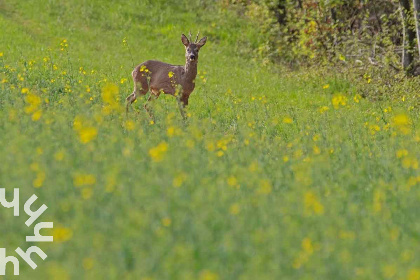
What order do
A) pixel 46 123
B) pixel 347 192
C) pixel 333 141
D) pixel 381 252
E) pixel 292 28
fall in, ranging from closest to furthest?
pixel 381 252
pixel 347 192
pixel 46 123
pixel 333 141
pixel 292 28

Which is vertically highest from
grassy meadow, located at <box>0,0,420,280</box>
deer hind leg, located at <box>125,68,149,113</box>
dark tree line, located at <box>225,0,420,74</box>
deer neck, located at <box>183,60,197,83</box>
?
dark tree line, located at <box>225,0,420,74</box>

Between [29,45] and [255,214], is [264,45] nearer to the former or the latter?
[29,45]

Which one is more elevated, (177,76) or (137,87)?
(177,76)

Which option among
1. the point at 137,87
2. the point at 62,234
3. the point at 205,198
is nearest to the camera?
the point at 62,234

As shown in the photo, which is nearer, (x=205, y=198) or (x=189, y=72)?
(x=205, y=198)

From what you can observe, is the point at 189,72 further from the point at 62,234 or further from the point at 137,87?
the point at 62,234

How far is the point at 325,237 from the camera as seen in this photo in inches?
219

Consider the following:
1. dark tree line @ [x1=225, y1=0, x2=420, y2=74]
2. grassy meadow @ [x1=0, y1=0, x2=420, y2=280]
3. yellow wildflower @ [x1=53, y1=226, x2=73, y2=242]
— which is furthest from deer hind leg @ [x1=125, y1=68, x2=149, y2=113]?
yellow wildflower @ [x1=53, y1=226, x2=73, y2=242]

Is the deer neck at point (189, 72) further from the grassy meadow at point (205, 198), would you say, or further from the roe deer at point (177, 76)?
the grassy meadow at point (205, 198)

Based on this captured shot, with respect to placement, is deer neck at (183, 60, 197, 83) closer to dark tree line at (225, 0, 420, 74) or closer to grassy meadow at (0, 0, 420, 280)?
grassy meadow at (0, 0, 420, 280)

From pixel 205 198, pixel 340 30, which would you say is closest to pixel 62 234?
pixel 205 198

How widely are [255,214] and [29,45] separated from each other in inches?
653

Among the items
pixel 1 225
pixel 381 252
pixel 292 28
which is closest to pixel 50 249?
pixel 1 225

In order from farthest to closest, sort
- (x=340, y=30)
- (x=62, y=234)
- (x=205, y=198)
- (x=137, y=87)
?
1. (x=340, y=30)
2. (x=137, y=87)
3. (x=205, y=198)
4. (x=62, y=234)
